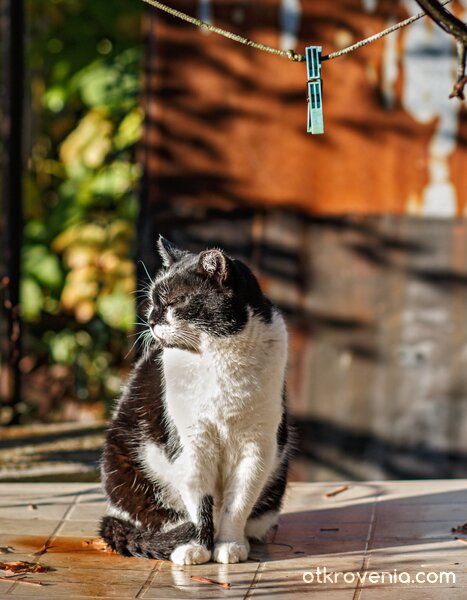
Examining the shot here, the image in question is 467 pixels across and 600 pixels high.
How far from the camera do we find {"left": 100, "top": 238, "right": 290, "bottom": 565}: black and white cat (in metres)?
3.36

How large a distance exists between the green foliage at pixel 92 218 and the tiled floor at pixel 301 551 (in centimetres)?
364

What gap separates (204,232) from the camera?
5.76m

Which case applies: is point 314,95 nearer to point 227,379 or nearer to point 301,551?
point 227,379

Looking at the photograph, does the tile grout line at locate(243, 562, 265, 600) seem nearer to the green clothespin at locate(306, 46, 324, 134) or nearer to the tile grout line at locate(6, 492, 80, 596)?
the tile grout line at locate(6, 492, 80, 596)

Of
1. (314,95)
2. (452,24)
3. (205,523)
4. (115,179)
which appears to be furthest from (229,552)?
(115,179)

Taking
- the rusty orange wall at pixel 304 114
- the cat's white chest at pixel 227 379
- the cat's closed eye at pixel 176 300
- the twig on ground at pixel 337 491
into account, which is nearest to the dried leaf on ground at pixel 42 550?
the cat's white chest at pixel 227 379

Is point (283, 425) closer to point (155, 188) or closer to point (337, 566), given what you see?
point (337, 566)

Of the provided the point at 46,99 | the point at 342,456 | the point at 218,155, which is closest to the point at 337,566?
the point at 342,456

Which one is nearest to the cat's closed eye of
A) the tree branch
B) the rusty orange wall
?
the tree branch

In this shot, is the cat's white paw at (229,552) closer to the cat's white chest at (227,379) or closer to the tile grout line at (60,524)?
the cat's white chest at (227,379)

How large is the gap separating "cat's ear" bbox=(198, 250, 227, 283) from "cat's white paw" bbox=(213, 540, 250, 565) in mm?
902

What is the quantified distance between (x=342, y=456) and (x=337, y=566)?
259 centimetres

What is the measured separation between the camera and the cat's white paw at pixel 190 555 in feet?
10.9

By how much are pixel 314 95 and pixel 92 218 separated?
5690 millimetres
